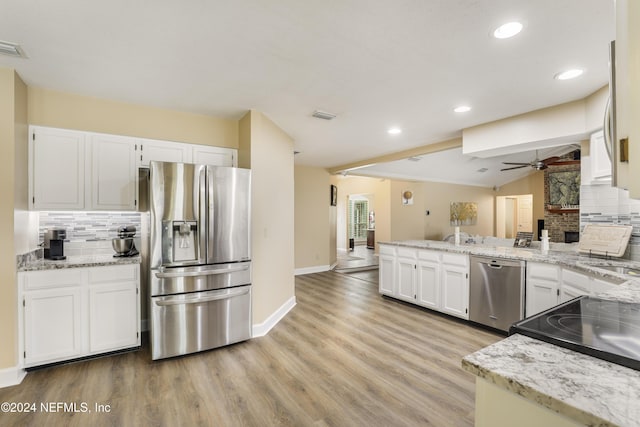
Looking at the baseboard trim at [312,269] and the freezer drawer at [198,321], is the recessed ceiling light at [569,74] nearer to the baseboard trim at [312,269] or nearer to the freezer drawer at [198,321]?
the freezer drawer at [198,321]

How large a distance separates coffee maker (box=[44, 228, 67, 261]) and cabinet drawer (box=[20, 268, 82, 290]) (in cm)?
31

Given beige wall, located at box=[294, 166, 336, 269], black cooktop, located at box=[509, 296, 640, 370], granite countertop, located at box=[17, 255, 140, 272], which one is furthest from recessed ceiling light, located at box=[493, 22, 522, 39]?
beige wall, located at box=[294, 166, 336, 269]

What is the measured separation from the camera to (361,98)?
3.10m

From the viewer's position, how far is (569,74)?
256cm

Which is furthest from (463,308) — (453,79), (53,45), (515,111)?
(53,45)

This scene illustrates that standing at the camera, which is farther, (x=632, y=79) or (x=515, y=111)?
(x=515, y=111)

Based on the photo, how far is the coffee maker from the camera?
2904 mm

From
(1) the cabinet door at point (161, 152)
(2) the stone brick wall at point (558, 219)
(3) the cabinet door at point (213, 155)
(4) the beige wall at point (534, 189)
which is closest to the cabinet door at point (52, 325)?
(1) the cabinet door at point (161, 152)

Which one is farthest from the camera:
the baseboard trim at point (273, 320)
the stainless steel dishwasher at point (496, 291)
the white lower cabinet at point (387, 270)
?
the white lower cabinet at point (387, 270)

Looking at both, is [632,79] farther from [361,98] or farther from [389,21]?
[361,98]

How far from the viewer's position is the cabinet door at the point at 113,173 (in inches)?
121

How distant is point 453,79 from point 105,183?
359 centimetres

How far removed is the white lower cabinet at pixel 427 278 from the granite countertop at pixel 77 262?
11.5 ft

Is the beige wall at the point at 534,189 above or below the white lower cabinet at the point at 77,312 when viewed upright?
above
